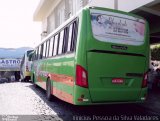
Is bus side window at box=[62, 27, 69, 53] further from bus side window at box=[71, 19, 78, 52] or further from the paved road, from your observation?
the paved road

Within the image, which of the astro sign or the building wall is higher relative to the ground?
the building wall

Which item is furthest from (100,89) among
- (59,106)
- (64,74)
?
(59,106)

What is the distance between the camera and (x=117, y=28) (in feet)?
27.0

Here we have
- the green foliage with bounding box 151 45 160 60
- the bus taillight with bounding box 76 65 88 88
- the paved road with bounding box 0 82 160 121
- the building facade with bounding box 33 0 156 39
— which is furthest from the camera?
the green foliage with bounding box 151 45 160 60

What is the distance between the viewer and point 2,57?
3966cm

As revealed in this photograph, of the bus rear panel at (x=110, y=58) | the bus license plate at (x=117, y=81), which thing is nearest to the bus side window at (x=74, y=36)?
the bus rear panel at (x=110, y=58)

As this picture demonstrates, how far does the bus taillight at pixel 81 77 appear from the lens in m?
7.69

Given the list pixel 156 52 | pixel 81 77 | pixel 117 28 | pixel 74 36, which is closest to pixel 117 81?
pixel 81 77

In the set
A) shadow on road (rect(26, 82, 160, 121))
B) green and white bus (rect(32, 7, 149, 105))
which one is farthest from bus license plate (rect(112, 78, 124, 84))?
shadow on road (rect(26, 82, 160, 121))

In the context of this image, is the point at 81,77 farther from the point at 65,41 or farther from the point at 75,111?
the point at 75,111

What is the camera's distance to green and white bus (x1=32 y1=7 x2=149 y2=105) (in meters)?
7.74

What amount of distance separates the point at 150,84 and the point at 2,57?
2686 centimetres

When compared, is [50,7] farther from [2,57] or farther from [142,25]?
[142,25]

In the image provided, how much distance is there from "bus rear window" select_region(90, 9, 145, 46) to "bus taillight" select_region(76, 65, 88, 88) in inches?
36.9
